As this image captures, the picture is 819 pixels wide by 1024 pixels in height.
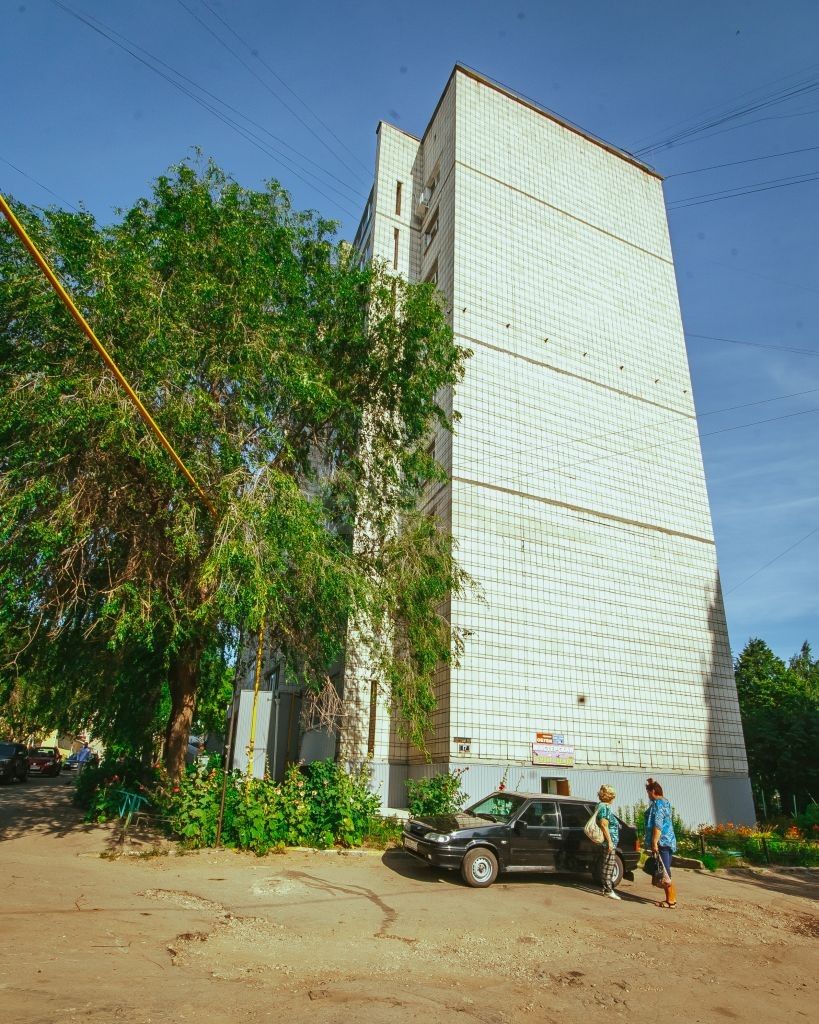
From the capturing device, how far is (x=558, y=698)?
613 inches

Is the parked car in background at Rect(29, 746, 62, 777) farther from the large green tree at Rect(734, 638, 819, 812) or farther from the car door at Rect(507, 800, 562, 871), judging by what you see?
the large green tree at Rect(734, 638, 819, 812)

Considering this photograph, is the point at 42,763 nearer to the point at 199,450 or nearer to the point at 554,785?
the point at 554,785

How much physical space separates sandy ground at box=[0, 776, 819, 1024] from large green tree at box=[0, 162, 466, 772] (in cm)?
333

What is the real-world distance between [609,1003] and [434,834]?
4.54 metres

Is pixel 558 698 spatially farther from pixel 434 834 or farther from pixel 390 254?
pixel 390 254

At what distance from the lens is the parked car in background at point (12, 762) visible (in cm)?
2250

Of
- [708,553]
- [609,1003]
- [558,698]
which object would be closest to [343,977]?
[609,1003]

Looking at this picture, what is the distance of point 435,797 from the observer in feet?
39.5

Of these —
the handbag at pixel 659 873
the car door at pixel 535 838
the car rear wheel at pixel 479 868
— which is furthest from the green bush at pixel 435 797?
the handbag at pixel 659 873

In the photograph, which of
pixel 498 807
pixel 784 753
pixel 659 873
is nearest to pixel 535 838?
pixel 498 807

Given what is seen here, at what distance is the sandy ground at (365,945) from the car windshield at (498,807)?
Result: 1.01 meters

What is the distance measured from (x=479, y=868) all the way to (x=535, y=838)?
1112 mm

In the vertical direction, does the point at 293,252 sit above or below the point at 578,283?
below

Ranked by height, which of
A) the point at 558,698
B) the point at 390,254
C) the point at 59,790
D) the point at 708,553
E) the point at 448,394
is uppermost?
the point at 390,254
